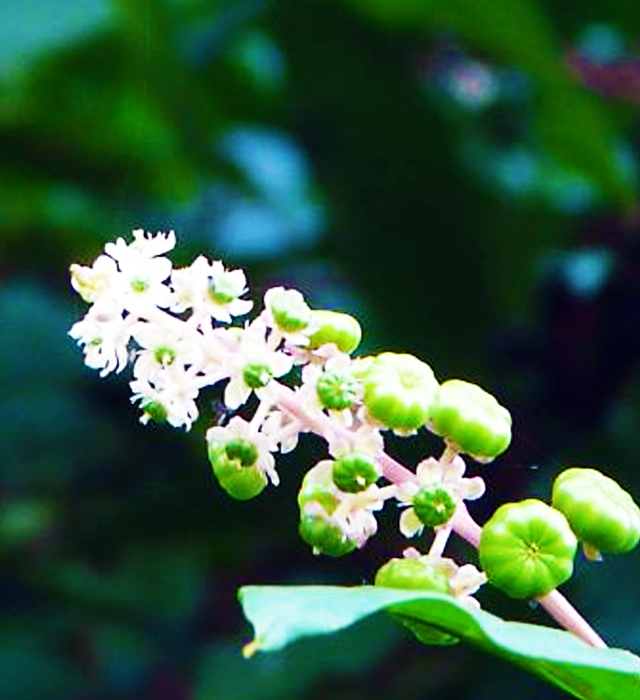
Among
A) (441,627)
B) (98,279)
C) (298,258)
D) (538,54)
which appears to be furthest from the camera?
(298,258)

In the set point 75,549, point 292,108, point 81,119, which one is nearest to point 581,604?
point 75,549

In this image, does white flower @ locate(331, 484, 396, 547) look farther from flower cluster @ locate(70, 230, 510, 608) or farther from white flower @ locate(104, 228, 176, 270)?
white flower @ locate(104, 228, 176, 270)

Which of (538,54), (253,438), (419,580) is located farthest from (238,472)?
(538,54)

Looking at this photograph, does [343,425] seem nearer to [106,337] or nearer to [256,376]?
[256,376]

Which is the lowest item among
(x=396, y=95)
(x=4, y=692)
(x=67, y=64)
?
(x=4, y=692)

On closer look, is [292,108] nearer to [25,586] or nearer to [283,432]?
[25,586]

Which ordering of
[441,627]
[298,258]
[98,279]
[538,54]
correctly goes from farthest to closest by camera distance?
[298,258] → [538,54] → [98,279] → [441,627]
